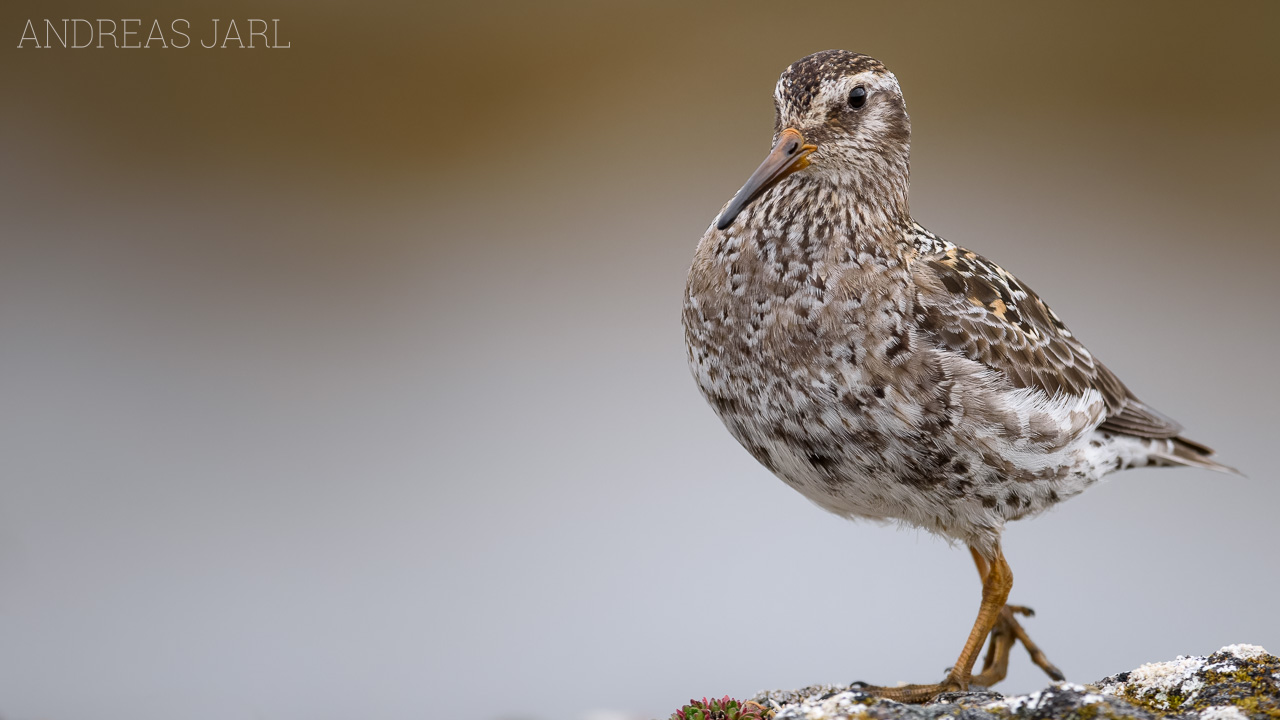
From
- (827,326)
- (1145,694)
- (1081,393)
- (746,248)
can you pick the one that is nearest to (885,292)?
(827,326)

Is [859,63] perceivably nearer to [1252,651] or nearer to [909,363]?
[909,363]

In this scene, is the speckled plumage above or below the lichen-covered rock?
above

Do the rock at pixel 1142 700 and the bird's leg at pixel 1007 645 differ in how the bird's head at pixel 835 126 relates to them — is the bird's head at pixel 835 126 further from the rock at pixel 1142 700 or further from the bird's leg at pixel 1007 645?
the bird's leg at pixel 1007 645

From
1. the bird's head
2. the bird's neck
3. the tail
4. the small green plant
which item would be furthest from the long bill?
the tail

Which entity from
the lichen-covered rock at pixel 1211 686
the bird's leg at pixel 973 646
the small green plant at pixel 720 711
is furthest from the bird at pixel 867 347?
the lichen-covered rock at pixel 1211 686

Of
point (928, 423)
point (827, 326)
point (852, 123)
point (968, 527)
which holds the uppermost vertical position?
point (852, 123)

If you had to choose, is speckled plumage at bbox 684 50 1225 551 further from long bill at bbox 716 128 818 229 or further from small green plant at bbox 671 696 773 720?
small green plant at bbox 671 696 773 720
